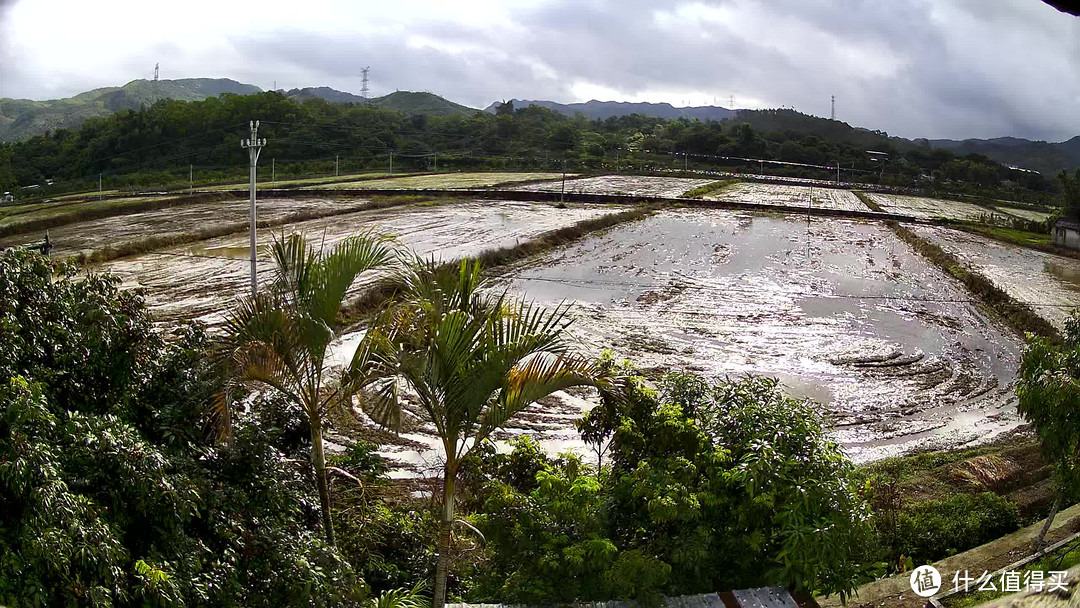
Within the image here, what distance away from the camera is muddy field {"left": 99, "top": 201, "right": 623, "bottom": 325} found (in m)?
17.8

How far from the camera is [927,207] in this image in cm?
4547

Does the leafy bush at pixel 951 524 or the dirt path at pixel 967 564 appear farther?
the leafy bush at pixel 951 524

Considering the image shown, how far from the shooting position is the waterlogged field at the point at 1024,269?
2094cm

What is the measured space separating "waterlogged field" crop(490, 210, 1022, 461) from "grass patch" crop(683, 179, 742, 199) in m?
14.6

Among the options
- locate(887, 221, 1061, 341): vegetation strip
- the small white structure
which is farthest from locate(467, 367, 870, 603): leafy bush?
the small white structure

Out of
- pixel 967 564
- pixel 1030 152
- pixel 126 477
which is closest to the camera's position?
pixel 126 477

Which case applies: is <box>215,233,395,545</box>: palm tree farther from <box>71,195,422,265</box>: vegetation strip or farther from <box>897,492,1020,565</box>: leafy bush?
<box>71,195,422,265</box>: vegetation strip

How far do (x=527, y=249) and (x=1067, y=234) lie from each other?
22.0m

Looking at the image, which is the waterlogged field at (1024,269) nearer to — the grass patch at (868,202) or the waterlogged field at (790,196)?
the grass patch at (868,202)

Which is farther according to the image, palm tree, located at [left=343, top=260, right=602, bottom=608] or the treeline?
the treeline

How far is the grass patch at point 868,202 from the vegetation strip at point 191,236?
24.8 meters

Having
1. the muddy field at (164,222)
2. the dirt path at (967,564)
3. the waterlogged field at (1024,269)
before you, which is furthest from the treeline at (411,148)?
the dirt path at (967,564)

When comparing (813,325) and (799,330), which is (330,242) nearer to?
(799,330)

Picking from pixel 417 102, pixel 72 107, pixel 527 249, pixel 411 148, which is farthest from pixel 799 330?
pixel 417 102
